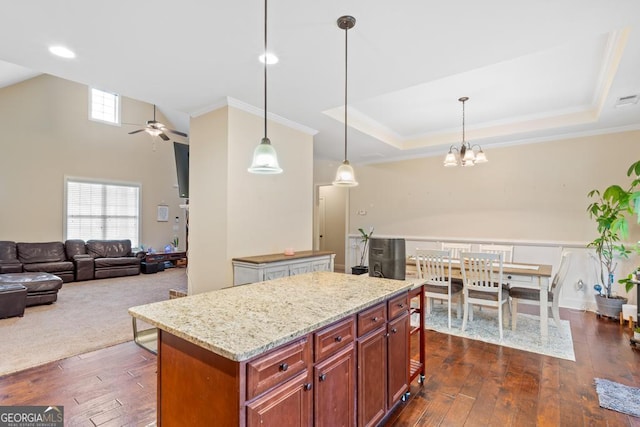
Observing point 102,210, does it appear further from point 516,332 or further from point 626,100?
point 626,100

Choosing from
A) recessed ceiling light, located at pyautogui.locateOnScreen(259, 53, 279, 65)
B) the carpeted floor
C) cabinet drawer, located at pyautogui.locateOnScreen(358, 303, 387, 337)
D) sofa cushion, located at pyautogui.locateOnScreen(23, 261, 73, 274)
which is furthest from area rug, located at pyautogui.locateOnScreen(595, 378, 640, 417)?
sofa cushion, located at pyautogui.locateOnScreen(23, 261, 73, 274)

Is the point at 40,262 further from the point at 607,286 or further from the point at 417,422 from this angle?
the point at 607,286

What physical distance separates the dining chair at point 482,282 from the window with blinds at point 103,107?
348 inches

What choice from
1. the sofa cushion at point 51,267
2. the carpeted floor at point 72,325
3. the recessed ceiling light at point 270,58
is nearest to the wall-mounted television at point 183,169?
the carpeted floor at point 72,325

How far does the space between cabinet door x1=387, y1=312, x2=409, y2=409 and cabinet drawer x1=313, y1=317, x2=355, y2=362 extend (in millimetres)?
453

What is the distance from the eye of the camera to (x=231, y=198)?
Result: 11.4 ft

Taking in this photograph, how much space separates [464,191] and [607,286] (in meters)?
2.40

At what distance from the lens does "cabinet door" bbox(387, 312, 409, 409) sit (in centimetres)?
197

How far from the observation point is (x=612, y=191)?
3.83m

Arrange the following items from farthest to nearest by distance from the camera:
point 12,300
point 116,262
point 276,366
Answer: point 116,262 < point 12,300 < point 276,366

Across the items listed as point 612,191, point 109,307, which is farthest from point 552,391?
point 109,307

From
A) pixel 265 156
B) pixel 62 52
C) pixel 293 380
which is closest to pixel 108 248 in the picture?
pixel 62 52

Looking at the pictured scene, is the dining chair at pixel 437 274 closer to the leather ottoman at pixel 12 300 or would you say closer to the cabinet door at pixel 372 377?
the cabinet door at pixel 372 377

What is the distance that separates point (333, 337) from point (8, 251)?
763cm
